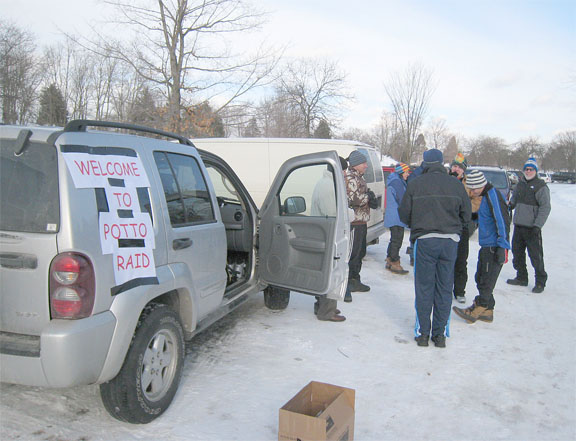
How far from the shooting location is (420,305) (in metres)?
4.57

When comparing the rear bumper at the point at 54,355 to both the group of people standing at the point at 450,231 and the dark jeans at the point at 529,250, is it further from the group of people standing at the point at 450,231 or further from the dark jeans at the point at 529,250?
the dark jeans at the point at 529,250

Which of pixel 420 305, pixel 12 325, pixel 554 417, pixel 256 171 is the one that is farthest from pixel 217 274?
pixel 256 171

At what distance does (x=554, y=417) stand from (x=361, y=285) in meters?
3.45

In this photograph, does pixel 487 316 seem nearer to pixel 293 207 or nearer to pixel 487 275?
pixel 487 275

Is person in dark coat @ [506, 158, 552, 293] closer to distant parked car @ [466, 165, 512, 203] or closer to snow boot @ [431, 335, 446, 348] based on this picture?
snow boot @ [431, 335, 446, 348]

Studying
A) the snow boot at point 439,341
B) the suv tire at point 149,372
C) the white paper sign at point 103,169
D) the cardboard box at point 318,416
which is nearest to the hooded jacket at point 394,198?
the snow boot at point 439,341

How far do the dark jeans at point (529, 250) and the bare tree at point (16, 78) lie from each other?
25683 millimetres

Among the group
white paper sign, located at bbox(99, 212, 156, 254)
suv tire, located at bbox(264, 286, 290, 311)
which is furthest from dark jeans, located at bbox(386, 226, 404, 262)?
white paper sign, located at bbox(99, 212, 156, 254)

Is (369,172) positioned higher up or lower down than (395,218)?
higher up

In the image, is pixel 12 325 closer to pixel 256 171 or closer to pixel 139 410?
pixel 139 410

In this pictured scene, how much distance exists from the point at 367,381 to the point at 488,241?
8.35 ft

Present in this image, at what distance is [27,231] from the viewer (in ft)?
8.10

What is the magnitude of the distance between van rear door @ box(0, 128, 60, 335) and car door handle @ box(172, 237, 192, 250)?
3.04 feet

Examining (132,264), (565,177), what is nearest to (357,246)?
(132,264)
